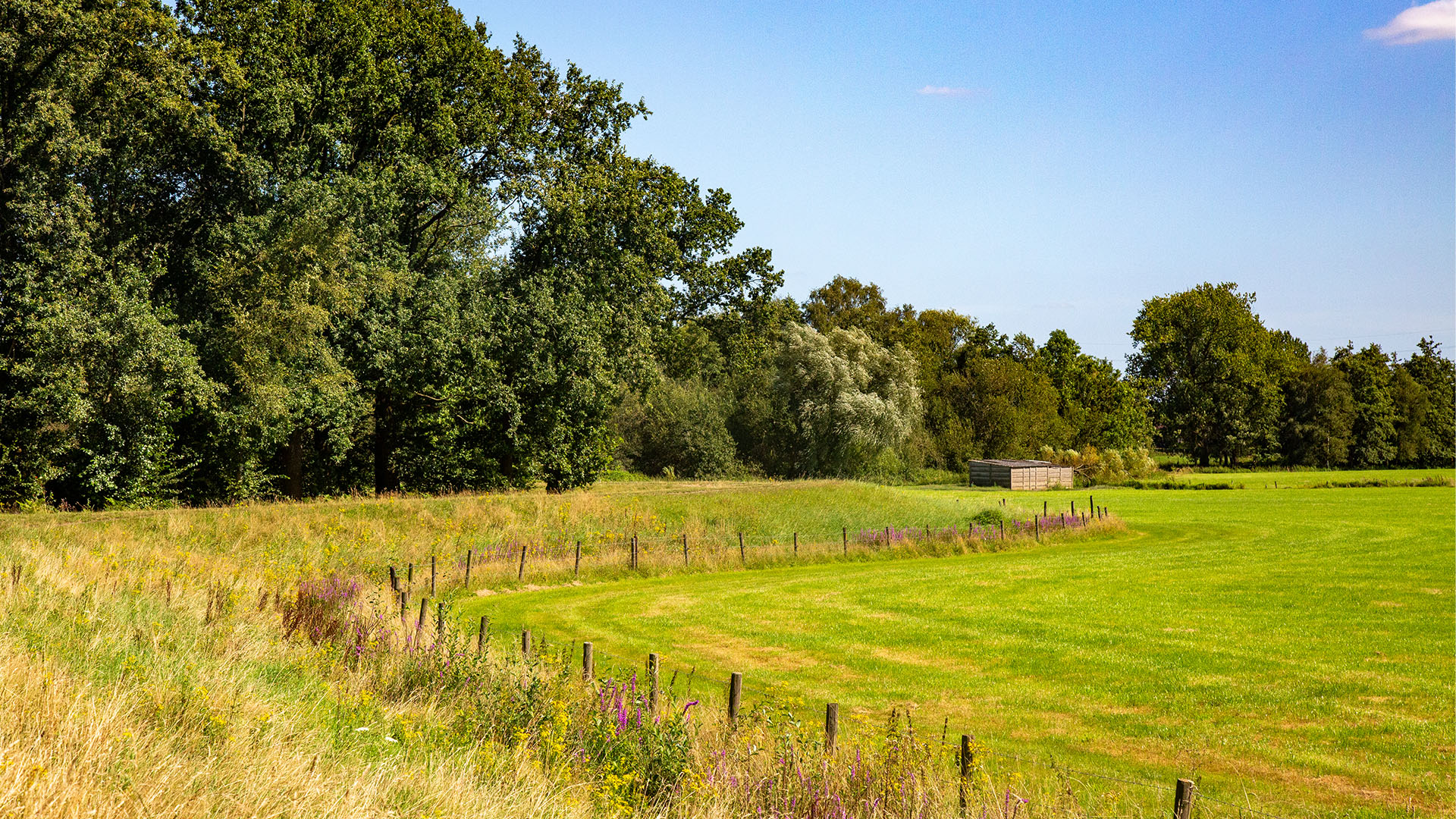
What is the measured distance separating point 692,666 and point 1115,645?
28.5ft

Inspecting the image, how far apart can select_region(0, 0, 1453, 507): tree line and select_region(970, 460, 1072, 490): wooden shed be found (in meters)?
27.1

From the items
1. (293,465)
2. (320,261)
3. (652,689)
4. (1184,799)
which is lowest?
(652,689)

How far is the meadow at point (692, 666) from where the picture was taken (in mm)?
6586

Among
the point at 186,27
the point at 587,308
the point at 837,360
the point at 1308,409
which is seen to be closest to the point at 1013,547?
the point at 587,308

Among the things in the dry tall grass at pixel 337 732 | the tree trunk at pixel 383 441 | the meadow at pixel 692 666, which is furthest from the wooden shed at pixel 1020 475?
the dry tall grass at pixel 337 732

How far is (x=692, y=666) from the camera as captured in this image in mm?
17000

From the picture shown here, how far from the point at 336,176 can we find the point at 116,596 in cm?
2404

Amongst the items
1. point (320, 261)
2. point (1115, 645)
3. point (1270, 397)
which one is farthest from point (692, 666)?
point (1270, 397)

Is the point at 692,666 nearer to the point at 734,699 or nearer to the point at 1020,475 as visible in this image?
the point at 734,699

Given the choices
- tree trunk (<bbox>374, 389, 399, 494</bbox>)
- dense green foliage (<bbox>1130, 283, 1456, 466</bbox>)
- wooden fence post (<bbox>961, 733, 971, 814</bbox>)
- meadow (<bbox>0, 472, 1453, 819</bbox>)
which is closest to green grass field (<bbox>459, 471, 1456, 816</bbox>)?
meadow (<bbox>0, 472, 1453, 819</bbox>)

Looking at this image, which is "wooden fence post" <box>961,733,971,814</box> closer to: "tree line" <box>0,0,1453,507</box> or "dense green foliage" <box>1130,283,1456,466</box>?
"tree line" <box>0,0,1453,507</box>

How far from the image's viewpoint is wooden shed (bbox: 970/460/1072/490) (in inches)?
2854

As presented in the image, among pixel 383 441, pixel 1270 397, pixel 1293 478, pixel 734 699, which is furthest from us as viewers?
pixel 1270 397

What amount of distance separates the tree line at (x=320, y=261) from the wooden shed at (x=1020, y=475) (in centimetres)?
2714
